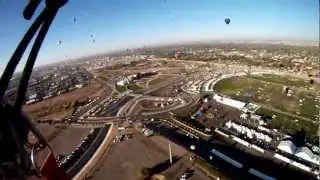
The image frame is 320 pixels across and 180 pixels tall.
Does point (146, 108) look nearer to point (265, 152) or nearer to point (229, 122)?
point (229, 122)

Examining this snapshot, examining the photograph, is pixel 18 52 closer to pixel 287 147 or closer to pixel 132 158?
pixel 132 158

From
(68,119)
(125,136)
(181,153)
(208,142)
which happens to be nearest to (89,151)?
(125,136)

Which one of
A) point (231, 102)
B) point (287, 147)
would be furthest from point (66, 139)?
point (287, 147)

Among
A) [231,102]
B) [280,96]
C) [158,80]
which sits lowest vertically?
[158,80]

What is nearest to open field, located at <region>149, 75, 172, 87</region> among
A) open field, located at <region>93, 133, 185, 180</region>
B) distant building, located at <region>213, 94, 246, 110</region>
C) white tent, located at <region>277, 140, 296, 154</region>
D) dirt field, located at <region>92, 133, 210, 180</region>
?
distant building, located at <region>213, 94, 246, 110</region>

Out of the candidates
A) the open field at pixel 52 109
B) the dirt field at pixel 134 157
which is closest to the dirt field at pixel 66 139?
the dirt field at pixel 134 157

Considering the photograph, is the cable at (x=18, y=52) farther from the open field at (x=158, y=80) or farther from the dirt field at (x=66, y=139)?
the open field at (x=158, y=80)

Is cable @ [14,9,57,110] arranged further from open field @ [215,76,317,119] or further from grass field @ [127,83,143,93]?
grass field @ [127,83,143,93]
